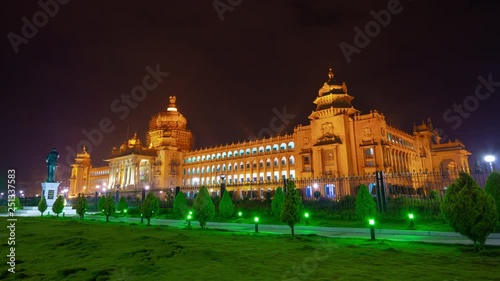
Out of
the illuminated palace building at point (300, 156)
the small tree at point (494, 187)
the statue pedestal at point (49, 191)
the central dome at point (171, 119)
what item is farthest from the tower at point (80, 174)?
the small tree at point (494, 187)

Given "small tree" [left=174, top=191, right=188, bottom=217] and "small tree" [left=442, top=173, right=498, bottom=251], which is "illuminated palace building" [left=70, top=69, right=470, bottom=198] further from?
"small tree" [left=442, top=173, right=498, bottom=251]

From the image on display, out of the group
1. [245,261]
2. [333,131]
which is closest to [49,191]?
[245,261]

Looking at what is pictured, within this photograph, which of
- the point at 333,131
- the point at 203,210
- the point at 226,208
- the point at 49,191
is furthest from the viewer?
the point at 333,131

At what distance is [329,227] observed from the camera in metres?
17.3

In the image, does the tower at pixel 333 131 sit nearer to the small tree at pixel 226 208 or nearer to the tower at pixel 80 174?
the small tree at pixel 226 208

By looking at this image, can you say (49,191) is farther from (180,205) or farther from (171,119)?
(171,119)

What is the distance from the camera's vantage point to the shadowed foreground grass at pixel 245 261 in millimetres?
6773

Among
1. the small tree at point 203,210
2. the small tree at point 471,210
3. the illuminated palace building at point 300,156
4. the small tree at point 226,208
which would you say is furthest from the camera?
the illuminated palace building at point 300,156

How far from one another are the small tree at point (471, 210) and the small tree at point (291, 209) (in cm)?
632

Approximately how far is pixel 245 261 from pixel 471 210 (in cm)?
749

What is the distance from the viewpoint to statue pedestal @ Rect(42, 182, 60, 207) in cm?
3559

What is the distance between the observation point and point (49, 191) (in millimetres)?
36094

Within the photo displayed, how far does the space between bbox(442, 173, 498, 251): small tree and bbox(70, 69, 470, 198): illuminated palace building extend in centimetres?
1306

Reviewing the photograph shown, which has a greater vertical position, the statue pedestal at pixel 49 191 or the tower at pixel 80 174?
the tower at pixel 80 174
